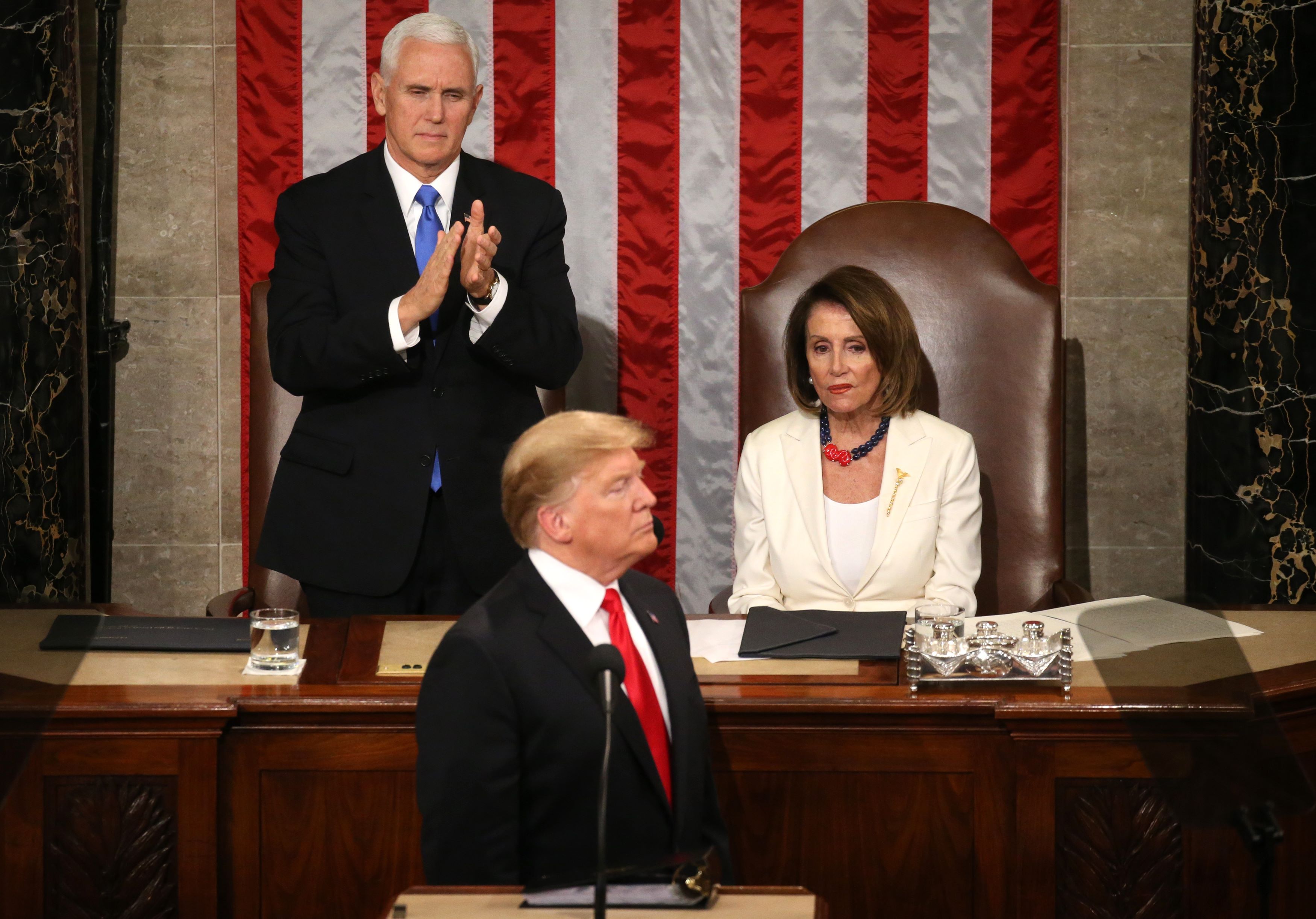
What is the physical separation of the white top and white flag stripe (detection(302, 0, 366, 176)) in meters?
1.88

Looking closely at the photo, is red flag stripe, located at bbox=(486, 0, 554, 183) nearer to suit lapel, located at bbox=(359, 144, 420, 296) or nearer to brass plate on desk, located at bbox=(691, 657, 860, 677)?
suit lapel, located at bbox=(359, 144, 420, 296)

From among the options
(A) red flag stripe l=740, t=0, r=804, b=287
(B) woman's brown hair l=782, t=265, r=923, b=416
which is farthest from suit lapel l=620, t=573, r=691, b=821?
(A) red flag stripe l=740, t=0, r=804, b=287

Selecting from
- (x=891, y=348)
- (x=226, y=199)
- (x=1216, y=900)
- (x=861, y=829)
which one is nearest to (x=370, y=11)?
(x=226, y=199)

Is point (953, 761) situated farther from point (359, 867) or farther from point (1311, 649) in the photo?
point (359, 867)

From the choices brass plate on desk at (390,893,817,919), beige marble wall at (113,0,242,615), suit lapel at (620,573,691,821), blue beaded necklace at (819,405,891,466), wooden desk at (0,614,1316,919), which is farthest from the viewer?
beige marble wall at (113,0,242,615)

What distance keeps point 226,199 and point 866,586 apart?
232 cm

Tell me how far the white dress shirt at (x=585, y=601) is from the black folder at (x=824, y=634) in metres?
0.54

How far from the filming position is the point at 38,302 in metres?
4.16

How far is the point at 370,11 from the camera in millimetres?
4355

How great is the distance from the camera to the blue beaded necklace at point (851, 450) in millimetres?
3512

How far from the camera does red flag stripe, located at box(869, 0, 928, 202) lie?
4.39 metres

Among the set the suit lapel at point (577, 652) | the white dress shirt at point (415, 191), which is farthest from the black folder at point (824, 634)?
the white dress shirt at point (415, 191)

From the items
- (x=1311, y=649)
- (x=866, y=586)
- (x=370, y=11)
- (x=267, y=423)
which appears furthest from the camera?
(x=370, y=11)

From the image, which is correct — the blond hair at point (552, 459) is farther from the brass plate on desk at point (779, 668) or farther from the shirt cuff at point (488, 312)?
the shirt cuff at point (488, 312)
